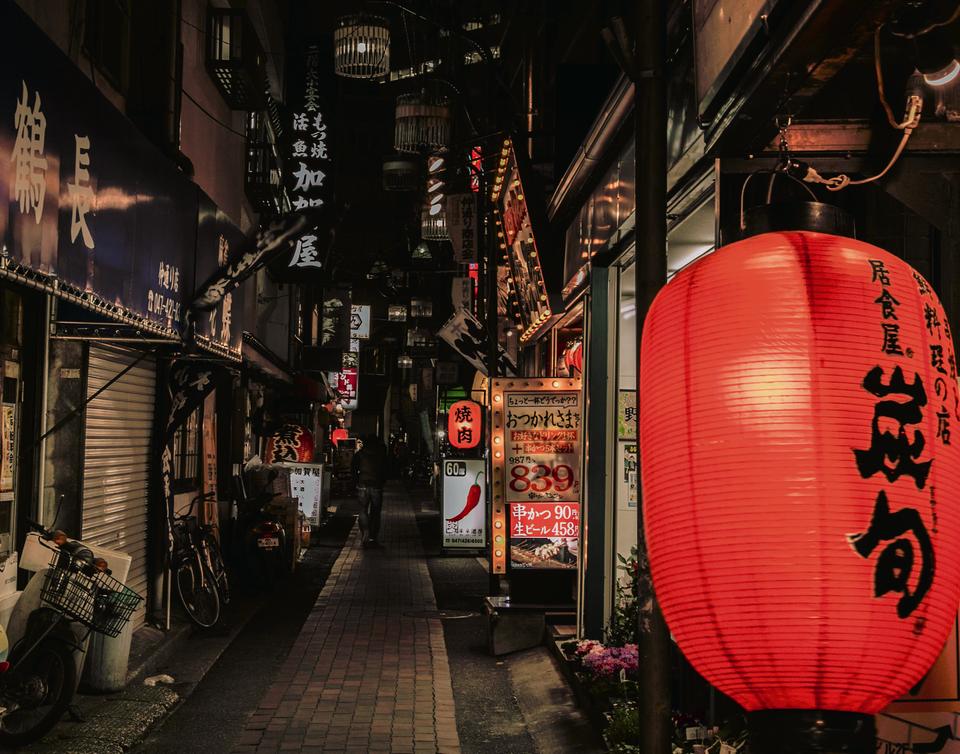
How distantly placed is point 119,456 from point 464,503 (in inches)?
498

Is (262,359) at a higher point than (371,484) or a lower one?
higher

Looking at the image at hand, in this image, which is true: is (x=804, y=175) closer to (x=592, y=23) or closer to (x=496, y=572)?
(x=496, y=572)

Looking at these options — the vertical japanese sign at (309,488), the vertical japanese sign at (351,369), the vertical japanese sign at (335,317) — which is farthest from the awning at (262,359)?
the vertical japanese sign at (351,369)

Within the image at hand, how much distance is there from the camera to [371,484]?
1081 inches

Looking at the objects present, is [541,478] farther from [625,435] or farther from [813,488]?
[813,488]

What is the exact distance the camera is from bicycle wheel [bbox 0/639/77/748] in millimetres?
8641

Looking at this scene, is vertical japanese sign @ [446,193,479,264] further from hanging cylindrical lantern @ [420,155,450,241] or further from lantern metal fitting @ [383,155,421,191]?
hanging cylindrical lantern @ [420,155,450,241]

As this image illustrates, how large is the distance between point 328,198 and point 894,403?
2230 centimetres

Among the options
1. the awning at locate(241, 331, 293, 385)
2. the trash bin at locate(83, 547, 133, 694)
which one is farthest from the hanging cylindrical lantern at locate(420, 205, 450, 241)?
the trash bin at locate(83, 547, 133, 694)

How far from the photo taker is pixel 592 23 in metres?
17.3

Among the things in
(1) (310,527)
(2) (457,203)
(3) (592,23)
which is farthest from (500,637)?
(1) (310,527)

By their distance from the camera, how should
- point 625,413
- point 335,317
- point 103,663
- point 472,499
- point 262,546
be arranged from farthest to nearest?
point 335,317 < point 472,499 < point 262,546 < point 625,413 < point 103,663

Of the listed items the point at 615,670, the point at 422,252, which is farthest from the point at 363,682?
the point at 422,252

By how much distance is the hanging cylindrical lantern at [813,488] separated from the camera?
3564 mm
